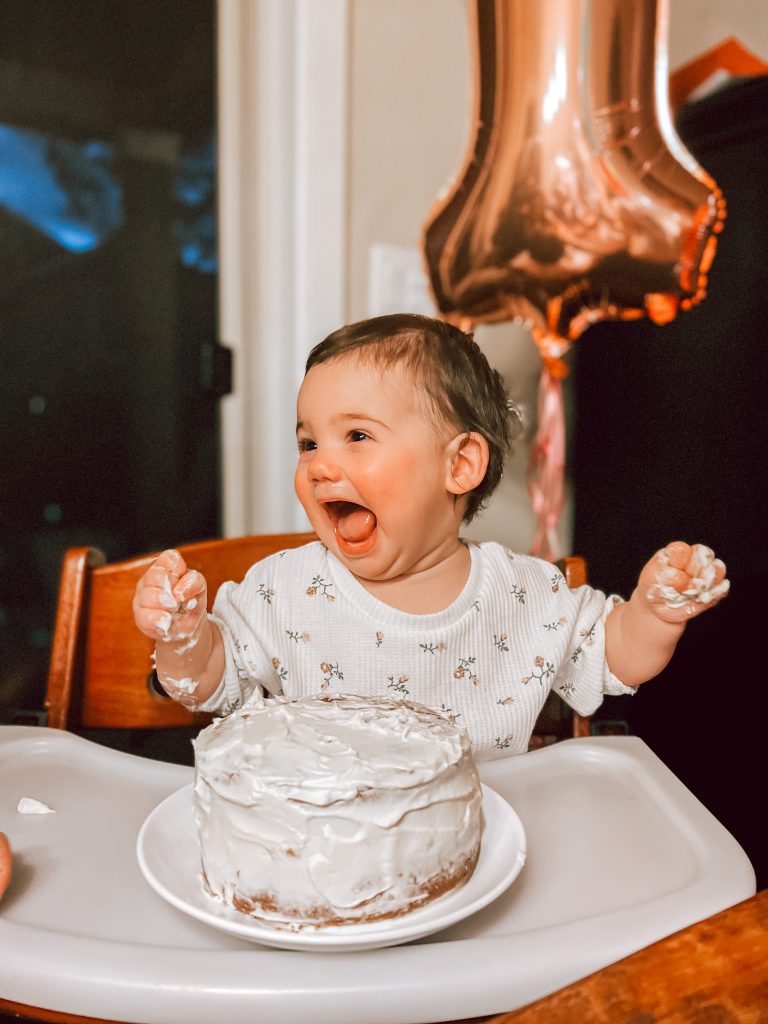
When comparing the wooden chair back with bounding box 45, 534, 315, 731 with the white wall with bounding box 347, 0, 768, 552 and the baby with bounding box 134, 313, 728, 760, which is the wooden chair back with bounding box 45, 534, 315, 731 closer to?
the baby with bounding box 134, 313, 728, 760

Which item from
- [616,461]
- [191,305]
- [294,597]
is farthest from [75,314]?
[616,461]

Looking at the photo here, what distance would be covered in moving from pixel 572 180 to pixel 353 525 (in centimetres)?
112

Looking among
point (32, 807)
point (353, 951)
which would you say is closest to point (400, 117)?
point (32, 807)

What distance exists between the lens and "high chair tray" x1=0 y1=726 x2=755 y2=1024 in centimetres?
41

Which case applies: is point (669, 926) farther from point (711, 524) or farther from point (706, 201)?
point (706, 201)

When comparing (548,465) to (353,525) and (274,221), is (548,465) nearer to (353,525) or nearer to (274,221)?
(274,221)

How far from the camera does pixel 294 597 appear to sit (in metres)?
0.78

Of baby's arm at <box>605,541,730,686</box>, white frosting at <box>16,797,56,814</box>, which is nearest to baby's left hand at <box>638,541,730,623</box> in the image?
baby's arm at <box>605,541,730,686</box>

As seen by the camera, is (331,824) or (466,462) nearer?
(331,824)

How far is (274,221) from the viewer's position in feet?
5.21

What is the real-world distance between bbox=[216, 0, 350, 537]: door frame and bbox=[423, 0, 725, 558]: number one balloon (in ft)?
0.72

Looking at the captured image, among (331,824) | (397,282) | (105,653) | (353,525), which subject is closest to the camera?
(331,824)

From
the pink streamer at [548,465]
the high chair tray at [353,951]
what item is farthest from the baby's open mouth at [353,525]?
the pink streamer at [548,465]

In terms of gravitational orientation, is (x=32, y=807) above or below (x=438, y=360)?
below
